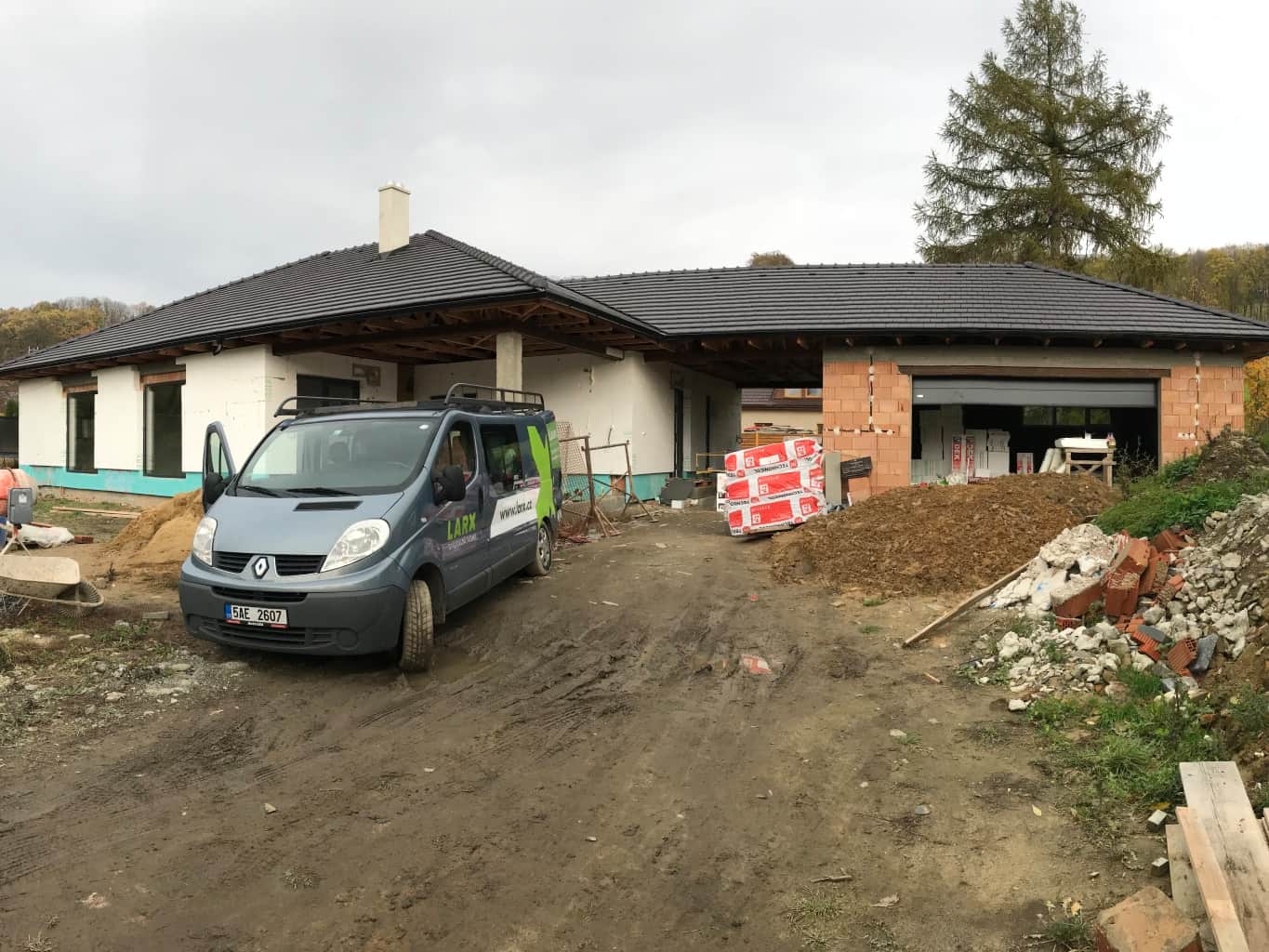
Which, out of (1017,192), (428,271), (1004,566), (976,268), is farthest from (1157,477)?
(1017,192)

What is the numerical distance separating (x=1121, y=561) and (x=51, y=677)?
7914 mm

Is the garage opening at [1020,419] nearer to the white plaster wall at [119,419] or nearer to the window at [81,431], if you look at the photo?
the white plaster wall at [119,419]

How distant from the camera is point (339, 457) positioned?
6301 mm

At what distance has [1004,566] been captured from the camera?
27.2ft

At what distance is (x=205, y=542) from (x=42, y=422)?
18.3 m

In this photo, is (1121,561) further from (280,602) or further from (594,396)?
(594,396)

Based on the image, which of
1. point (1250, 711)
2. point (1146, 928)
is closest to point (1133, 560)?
point (1250, 711)

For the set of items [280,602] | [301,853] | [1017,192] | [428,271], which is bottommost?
[301,853]

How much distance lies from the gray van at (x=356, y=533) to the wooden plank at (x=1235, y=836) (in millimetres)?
4532

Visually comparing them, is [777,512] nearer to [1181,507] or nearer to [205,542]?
[1181,507]

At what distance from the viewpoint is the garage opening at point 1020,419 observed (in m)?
14.4

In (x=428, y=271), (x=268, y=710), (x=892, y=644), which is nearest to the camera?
(x=268, y=710)

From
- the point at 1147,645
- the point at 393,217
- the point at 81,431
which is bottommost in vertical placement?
the point at 1147,645

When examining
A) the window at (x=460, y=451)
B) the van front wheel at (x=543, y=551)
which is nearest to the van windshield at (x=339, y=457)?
the window at (x=460, y=451)
